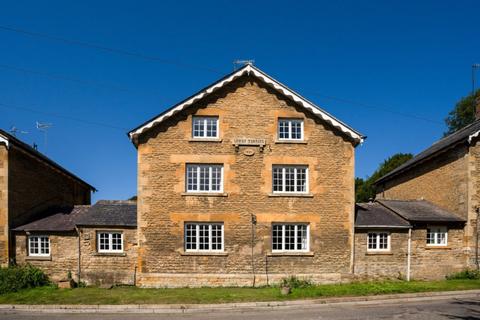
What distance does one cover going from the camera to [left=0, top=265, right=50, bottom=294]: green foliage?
17.9m

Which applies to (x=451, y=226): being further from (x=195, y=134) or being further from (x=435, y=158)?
(x=195, y=134)

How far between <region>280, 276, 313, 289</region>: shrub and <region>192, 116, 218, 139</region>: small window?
8790 millimetres

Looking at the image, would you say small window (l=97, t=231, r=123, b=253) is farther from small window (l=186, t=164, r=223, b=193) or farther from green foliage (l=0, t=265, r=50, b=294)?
small window (l=186, t=164, r=223, b=193)

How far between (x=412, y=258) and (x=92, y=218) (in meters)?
18.3

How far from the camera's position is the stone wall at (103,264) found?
1944cm

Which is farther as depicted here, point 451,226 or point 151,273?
point 451,226

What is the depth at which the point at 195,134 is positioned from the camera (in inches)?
786

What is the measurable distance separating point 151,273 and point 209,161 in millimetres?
6787

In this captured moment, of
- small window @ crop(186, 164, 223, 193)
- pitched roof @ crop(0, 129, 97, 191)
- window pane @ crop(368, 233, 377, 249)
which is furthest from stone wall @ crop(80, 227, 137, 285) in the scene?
window pane @ crop(368, 233, 377, 249)

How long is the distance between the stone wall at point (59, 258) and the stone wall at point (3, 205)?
0.62 m

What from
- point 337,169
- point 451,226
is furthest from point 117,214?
point 451,226

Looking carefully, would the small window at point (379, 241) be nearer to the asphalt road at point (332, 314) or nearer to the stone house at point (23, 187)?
the asphalt road at point (332, 314)

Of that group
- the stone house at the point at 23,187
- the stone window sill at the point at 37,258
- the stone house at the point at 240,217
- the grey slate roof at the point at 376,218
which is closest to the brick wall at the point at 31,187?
the stone house at the point at 23,187

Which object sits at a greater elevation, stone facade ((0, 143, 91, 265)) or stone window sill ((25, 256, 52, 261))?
stone facade ((0, 143, 91, 265))
